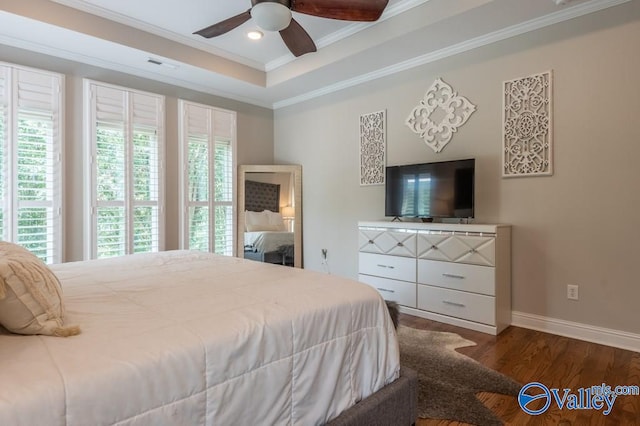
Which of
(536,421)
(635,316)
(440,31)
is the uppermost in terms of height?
(440,31)

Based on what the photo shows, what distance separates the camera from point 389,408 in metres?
1.47

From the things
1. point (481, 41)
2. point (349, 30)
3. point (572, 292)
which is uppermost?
point (349, 30)

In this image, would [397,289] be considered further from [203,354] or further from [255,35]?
[255,35]

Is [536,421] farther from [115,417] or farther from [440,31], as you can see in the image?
[440,31]

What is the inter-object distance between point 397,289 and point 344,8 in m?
2.57

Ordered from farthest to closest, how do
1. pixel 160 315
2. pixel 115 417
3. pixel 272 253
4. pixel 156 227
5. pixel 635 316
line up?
pixel 272 253 → pixel 156 227 → pixel 635 316 → pixel 160 315 → pixel 115 417

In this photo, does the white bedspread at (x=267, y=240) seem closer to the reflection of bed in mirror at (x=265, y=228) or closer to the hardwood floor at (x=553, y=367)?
the reflection of bed in mirror at (x=265, y=228)

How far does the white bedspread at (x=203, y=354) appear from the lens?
2.70ft

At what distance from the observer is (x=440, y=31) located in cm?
313

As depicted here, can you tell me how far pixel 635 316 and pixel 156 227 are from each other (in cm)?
461

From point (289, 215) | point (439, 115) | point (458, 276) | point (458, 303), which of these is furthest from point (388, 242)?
point (289, 215)

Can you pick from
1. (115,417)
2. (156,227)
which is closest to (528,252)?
(115,417)

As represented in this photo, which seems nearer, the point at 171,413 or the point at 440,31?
the point at 171,413

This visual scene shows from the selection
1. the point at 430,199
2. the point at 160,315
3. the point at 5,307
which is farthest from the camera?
the point at 430,199
